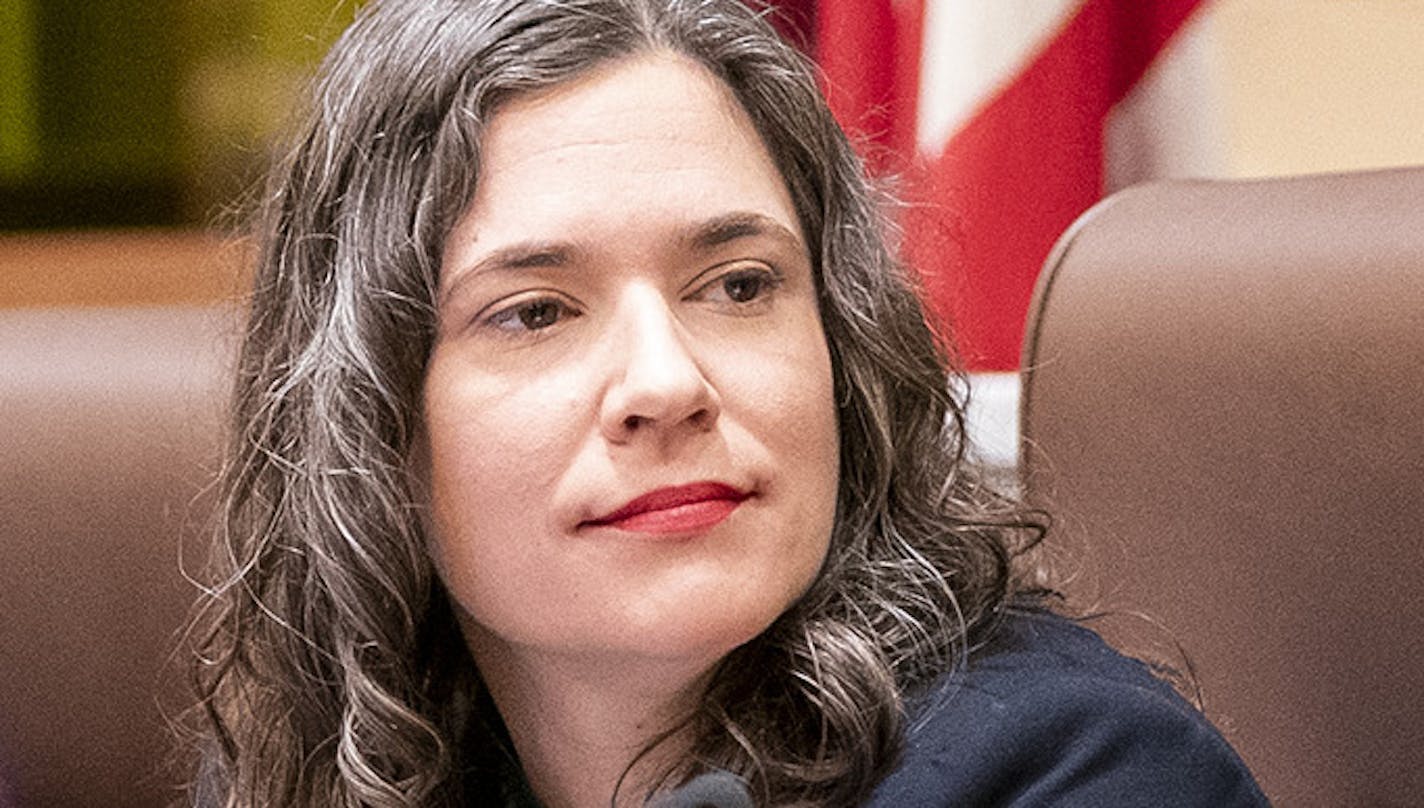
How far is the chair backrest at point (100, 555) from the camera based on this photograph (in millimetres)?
1635

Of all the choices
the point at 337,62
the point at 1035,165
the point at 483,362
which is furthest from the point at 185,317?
the point at 1035,165

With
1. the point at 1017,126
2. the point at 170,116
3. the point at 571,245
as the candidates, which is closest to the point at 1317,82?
the point at 1017,126

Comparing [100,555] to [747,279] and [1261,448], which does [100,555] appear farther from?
[1261,448]

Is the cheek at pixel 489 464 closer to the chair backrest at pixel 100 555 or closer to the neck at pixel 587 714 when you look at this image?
the neck at pixel 587 714

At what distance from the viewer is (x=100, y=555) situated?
1635 millimetres

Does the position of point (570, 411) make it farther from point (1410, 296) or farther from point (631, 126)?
point (1410, 296)

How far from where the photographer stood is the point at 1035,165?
6.06ft

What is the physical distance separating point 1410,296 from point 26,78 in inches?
85.6

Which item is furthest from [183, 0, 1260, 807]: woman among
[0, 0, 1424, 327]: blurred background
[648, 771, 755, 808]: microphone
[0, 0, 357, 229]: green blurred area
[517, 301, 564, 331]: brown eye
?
[0, 0, 357, 229]: green blurred area

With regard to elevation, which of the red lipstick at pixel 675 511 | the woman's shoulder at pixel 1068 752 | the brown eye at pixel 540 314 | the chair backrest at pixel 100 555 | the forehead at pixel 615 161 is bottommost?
the chair backrest at pixel 100 555

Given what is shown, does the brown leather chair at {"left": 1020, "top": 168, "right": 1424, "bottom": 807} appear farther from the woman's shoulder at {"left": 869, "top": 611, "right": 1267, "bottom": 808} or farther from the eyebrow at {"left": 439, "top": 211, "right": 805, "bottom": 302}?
the eyebrow at {"left": 439, "top": 211, "right": 805, "bottom": 302}

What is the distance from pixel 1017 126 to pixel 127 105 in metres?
1.58

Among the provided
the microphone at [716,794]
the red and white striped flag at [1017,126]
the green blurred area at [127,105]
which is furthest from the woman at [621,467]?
the green blurred area at [127,105]

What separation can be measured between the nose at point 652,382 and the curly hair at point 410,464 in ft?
0.46
